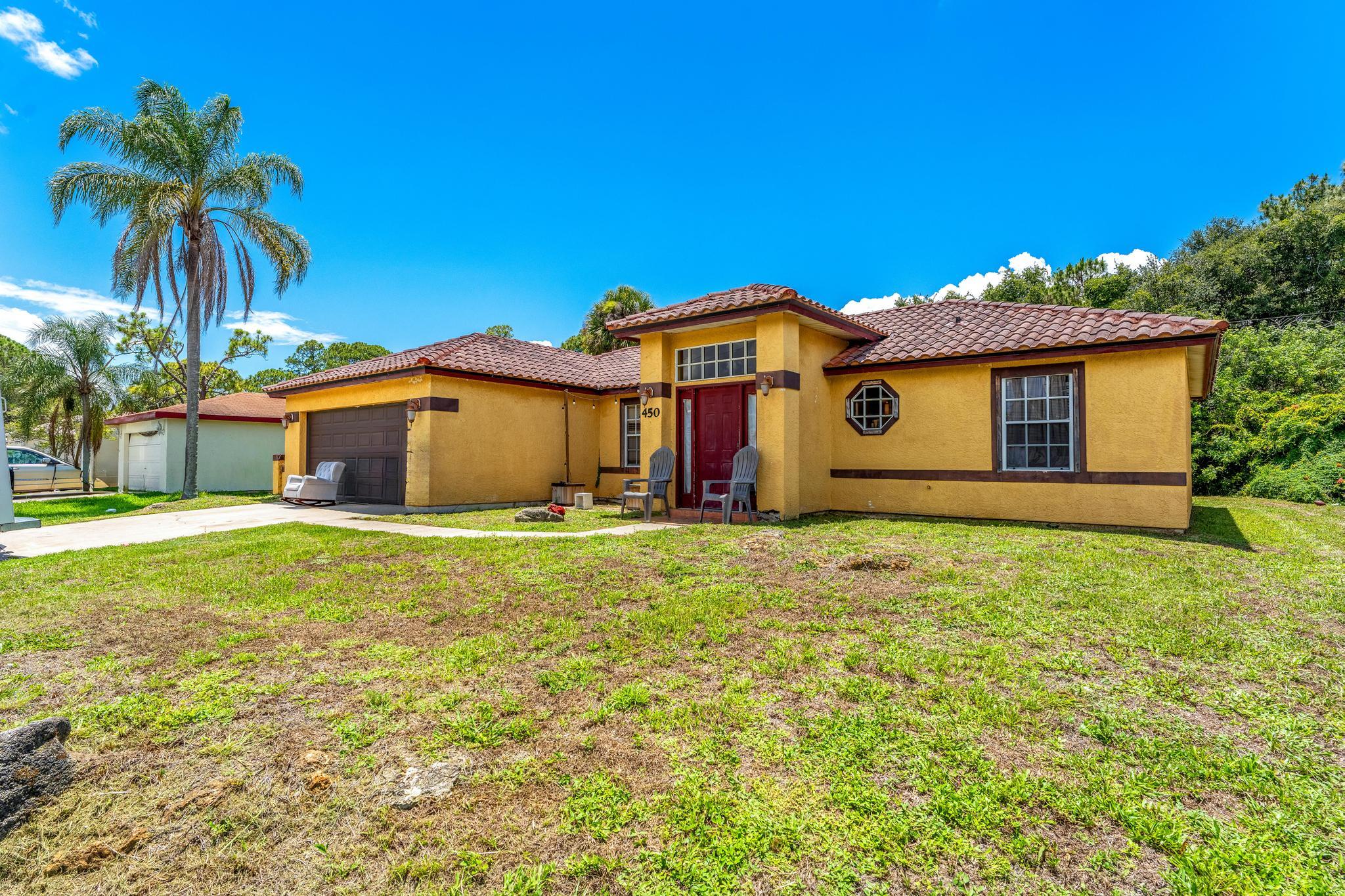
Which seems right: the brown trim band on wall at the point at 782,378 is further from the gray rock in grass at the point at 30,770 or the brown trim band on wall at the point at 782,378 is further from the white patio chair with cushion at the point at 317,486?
the white patio chair with cushion at the point at 317,486

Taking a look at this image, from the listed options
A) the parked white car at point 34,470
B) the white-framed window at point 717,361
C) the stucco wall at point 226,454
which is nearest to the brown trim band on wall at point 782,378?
the white-framed window at point 717,361

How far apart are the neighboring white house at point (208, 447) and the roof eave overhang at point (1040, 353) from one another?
18571 millimetres

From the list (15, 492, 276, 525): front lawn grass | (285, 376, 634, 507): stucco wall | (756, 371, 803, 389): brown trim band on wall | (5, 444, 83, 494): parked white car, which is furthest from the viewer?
(5, 444, 83, 494): parked white car

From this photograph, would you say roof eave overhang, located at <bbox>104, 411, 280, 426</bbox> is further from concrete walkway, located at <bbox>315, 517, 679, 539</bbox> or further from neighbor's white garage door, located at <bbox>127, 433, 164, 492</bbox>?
concrete walkway, located at <bbox>315, 517, 679, 539</bbox>

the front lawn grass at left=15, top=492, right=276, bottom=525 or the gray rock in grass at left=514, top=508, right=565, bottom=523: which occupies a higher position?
the gray rock in grass at left=514, top=508, right=565, bottom=523

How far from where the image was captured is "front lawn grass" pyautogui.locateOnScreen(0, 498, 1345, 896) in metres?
1.97

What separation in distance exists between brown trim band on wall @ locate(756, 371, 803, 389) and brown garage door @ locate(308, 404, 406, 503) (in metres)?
7.70

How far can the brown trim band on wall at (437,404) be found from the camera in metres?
11.9

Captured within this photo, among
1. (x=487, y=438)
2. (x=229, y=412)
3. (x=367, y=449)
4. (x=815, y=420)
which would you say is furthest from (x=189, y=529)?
(x=229, y=412)

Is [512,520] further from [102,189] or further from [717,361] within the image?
[102,189]

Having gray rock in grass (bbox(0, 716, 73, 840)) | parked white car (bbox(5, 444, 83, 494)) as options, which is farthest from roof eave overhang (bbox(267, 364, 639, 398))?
gray rock in grass (bbox(0, 716, 73, 840))

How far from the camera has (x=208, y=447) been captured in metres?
19.4

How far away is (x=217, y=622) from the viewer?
4488 mm

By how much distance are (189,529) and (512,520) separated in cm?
483
